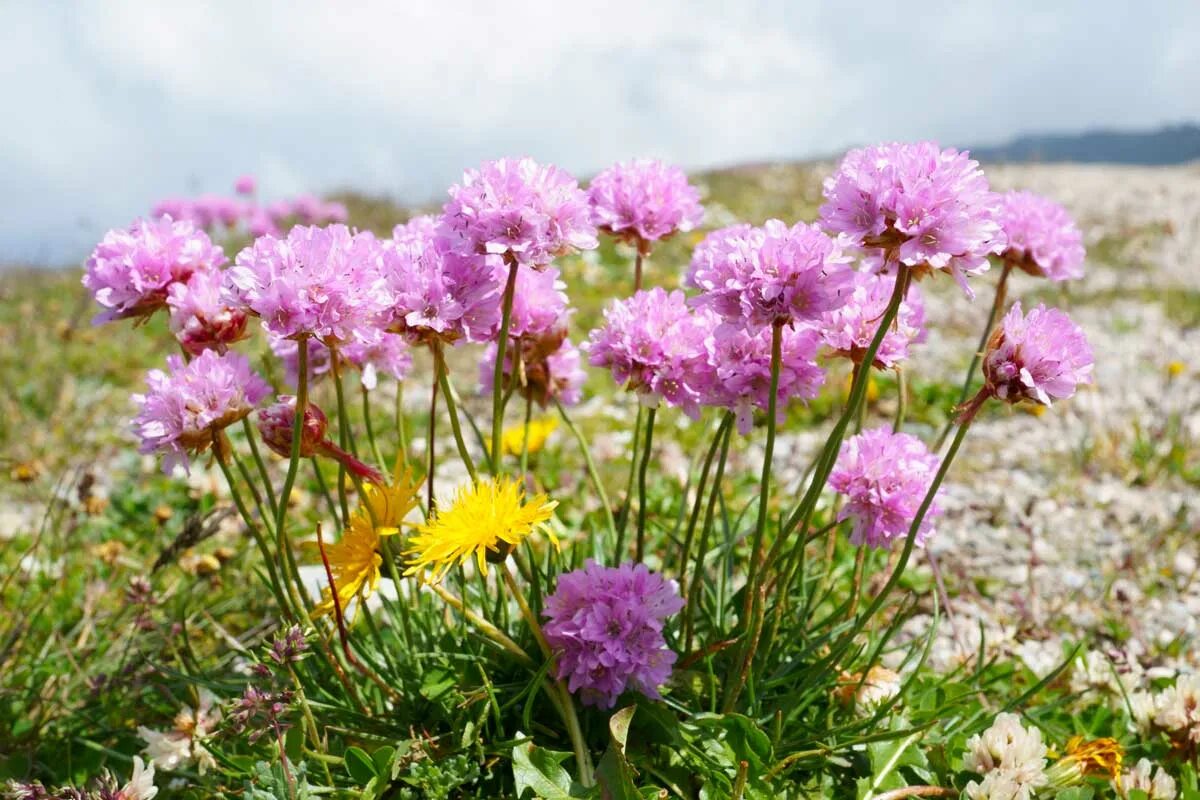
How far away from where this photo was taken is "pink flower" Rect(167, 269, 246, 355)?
189 cm

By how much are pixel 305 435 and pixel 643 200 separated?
895 mm

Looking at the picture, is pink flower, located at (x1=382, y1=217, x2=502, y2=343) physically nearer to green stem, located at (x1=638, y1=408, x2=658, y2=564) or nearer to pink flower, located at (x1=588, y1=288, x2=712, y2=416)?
pink flower, located at (x1=588, y1=288, x2=712, y2=416)

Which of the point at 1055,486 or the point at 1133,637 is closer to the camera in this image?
the point at 1133,637

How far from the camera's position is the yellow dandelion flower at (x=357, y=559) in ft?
5.85

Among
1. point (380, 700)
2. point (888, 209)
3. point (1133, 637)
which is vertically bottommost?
point (1133, 637)

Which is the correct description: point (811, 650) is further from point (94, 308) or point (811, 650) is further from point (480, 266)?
point (94, 308)

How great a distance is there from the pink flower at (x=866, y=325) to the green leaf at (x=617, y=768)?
821 millimetres

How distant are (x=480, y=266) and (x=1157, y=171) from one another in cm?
2560

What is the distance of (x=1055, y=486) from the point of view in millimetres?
4145

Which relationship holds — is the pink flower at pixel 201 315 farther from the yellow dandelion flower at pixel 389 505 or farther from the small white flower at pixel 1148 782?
the small white flower at pixel 1148 782

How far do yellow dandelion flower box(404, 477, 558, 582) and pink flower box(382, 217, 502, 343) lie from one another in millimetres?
314

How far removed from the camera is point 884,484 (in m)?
1.86

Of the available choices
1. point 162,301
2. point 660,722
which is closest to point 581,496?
point 660,722

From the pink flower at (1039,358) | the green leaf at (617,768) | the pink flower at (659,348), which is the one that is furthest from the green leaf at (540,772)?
the pink flower at (1039,358)
